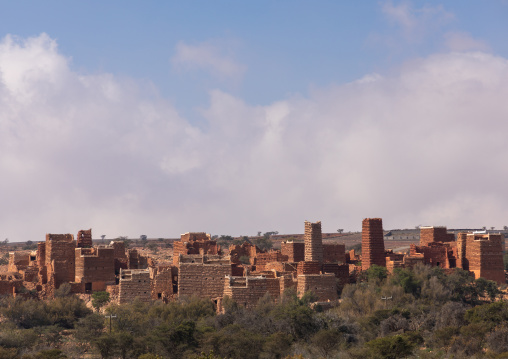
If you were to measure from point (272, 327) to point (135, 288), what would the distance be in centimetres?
915

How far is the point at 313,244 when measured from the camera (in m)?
60.6

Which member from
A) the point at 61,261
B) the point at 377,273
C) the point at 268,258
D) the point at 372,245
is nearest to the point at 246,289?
the point at 268,258

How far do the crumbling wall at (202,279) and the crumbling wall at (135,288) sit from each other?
190 cm

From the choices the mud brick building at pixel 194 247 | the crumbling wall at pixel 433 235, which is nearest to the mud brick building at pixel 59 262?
the mud brick building at pixel 194 247

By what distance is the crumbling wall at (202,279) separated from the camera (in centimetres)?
5350

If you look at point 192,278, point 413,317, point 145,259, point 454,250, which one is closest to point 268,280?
point 192,278

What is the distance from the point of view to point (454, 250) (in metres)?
64.2

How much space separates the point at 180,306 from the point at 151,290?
3.86 m

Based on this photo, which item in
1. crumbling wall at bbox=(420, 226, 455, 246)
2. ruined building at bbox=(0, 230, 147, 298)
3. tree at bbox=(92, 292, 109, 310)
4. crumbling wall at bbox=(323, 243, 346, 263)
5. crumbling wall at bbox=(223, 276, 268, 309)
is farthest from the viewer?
crumbling wall at bbox=(420, 226, 455, 246)

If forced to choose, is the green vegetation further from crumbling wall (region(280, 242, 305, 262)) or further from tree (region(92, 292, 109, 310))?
crumbling wall (region(280, 242, 305, 262))

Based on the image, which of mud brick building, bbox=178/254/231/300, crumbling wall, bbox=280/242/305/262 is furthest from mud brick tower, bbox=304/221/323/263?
mud brick building, bbox=178/254/231/300

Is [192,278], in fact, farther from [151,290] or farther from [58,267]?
[58,267]

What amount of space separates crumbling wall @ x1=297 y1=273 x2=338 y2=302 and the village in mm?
58

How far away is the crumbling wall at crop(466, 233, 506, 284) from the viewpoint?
62.1 meters
